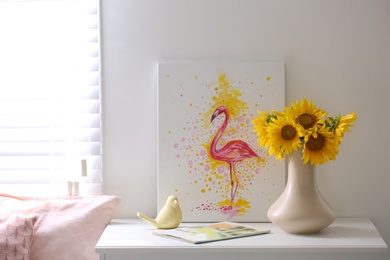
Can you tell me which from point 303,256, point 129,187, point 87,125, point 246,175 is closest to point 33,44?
point 87,125

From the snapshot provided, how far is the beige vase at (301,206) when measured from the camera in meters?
2.25

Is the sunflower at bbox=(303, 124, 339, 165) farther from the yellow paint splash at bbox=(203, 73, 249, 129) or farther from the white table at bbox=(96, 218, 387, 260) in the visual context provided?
the yellow paint splash at bbox=(203, 73, 249, 129)

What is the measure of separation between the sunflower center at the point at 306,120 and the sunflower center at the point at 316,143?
4 cm

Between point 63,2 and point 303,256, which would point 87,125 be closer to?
point 63,2

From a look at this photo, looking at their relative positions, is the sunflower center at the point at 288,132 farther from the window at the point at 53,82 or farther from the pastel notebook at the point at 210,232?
the window at the point at 53,82

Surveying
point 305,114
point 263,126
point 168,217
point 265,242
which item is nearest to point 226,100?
point 263,126

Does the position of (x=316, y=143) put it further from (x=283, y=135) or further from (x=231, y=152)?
(x=231, y=152)

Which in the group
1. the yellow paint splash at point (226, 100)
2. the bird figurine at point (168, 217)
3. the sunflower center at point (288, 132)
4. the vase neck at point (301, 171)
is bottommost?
the bird figurine at point (168, 217)

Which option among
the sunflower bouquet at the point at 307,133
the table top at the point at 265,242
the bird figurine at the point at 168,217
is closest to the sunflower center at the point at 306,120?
the sunflower bouquet at the point at 307,133

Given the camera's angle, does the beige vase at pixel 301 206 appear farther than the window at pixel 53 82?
No

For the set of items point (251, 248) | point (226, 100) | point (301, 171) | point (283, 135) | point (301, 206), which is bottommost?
point (251, 248)

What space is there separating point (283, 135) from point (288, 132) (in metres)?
0.02

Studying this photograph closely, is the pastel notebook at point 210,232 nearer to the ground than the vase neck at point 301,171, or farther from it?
nearer to the ground

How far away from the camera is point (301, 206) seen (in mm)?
2264
